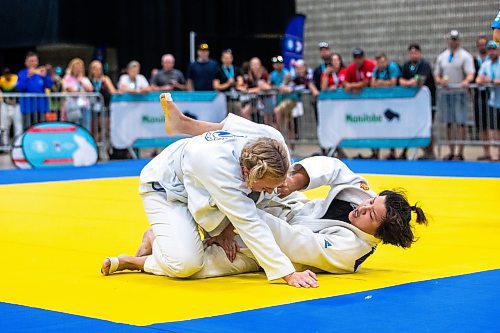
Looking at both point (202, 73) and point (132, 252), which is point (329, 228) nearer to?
point (132, 252)

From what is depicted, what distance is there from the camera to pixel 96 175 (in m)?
12.8

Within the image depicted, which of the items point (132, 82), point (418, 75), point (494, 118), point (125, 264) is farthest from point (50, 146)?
point (125, 264)

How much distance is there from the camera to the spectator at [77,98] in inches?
640

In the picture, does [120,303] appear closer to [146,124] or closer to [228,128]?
[228,128]

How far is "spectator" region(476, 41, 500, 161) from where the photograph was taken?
46.8 ft

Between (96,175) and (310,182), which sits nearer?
(310,182)

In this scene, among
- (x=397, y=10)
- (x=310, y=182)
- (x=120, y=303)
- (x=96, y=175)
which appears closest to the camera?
(x=120, y=303)

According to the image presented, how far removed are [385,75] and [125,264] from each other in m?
10.6

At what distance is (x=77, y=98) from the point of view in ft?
53.5

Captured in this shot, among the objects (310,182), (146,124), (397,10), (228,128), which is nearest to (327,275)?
(310,182)

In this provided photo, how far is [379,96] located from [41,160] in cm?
526

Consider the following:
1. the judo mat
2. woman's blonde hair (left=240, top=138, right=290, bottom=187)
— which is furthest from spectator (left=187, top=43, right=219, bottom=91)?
woman's blonde hair (left=240, top=138, right=290, bottom=187)

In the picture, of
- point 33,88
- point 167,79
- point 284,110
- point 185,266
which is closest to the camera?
point 185,266

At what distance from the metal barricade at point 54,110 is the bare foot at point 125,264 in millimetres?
11000
